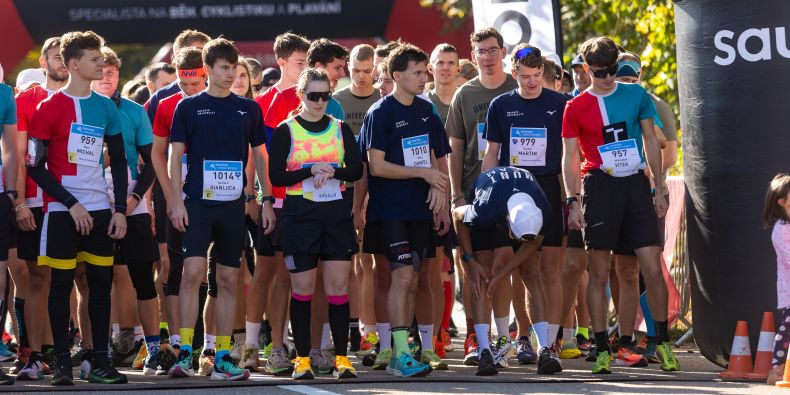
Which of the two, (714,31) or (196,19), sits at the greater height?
(196,19)

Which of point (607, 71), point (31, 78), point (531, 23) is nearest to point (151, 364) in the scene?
point (31, 78)

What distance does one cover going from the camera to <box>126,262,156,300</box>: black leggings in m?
10.2

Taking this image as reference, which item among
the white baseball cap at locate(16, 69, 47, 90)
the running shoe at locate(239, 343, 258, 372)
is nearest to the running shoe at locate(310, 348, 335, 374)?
the running shoe at locate(239, 343, 258, 372)

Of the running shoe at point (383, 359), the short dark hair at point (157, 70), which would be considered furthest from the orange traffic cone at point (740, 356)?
the short dark hair at point (157, 70)

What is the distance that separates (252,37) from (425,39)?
364cm

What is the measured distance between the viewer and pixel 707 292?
9.80 metres

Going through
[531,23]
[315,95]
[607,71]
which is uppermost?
[531,23]

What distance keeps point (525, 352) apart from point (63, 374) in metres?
3.00

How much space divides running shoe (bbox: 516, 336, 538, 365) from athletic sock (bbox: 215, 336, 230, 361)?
2037 millimetres

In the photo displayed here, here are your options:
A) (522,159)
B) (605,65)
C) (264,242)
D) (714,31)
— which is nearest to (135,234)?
(264,242)

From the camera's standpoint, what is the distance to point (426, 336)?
10.1m

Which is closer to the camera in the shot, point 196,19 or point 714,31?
point 714,31

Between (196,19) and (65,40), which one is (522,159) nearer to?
(65,40)

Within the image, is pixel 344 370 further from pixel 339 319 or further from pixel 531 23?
pixel 531 23
